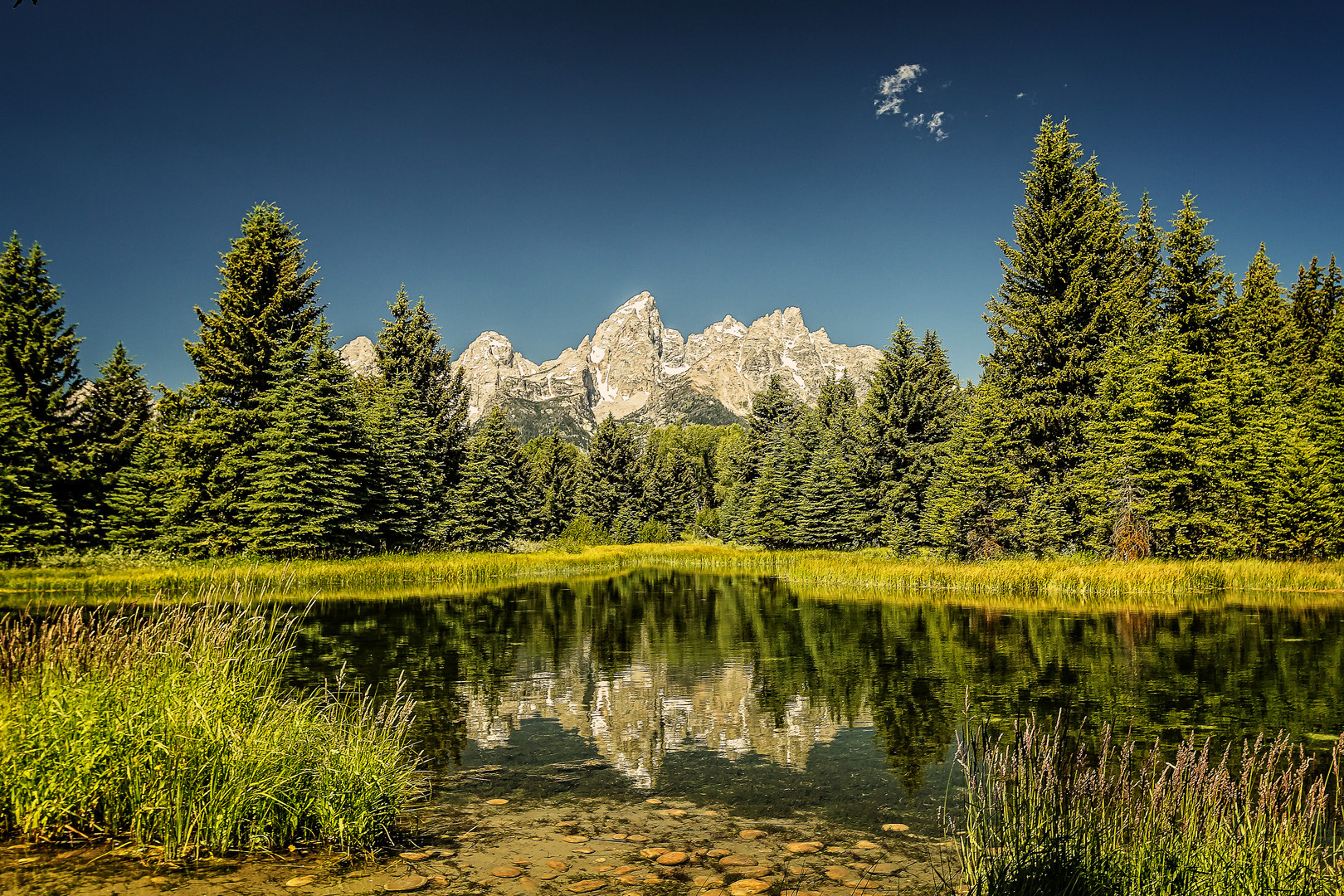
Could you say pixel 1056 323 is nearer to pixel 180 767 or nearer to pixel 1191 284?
pixel 1191 284

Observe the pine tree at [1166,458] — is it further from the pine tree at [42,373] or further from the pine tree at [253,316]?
the pine tree at [42,373]

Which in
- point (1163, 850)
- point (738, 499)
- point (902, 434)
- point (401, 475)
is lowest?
point (1163, 850)

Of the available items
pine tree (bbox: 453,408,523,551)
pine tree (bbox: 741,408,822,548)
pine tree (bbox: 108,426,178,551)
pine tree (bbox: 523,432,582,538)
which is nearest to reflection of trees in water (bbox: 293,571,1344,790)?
pine tree (bbox: 108,426,178,551)

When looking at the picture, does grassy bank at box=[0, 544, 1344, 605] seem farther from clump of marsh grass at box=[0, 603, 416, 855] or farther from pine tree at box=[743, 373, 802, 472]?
pine tree at box=[743, 373, 802, 472]

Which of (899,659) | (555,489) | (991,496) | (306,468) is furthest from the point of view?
(555,489)

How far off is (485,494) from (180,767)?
5123 cm

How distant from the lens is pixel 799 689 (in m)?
13.2

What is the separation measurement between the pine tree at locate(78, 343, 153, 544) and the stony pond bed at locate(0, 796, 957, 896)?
44.1 m

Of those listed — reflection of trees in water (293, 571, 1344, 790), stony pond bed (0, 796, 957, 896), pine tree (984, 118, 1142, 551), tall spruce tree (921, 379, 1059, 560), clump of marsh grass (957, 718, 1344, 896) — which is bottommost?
reflection of trees in water (293, 571, 1344, 790)

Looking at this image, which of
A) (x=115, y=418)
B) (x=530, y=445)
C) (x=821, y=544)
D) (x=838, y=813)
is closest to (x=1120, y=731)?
(x=838, y=813)

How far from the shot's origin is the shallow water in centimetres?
→ 826

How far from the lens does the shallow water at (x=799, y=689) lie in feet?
27.1

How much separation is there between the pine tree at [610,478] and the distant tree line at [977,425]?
40036 mm

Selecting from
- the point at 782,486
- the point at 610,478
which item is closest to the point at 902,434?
the point at 782,486
